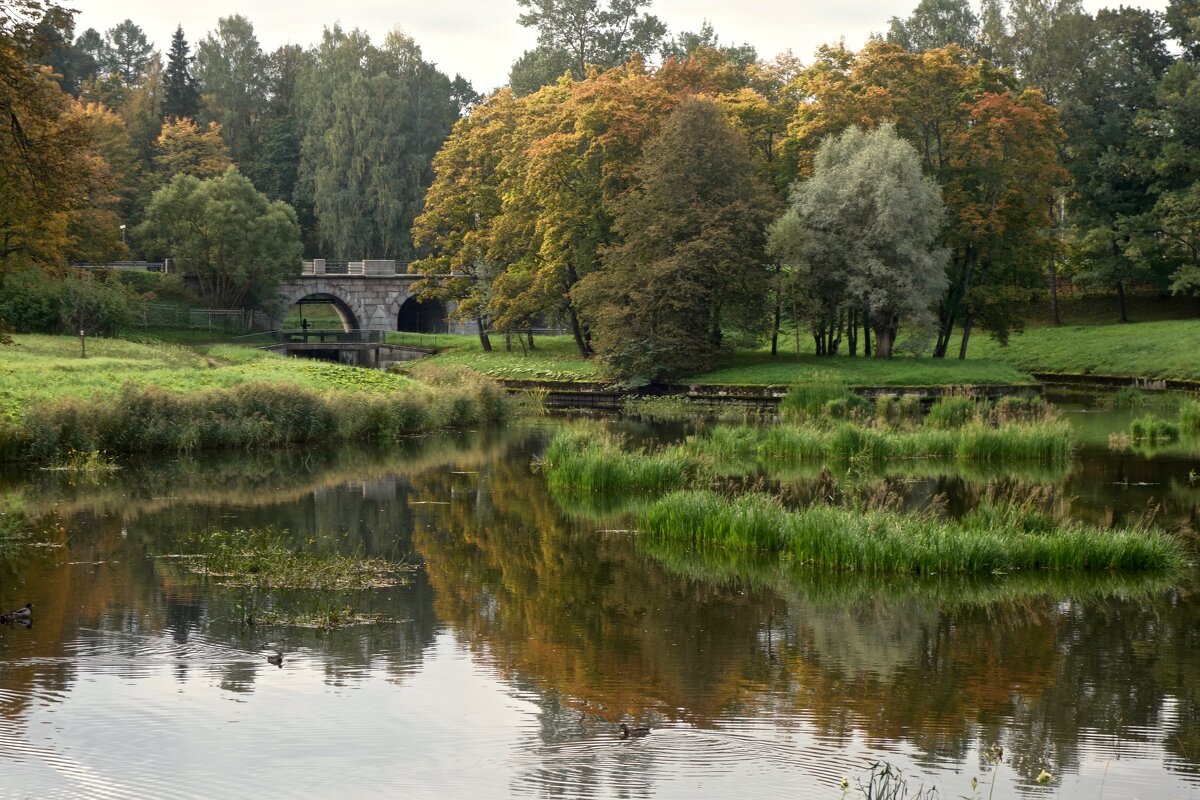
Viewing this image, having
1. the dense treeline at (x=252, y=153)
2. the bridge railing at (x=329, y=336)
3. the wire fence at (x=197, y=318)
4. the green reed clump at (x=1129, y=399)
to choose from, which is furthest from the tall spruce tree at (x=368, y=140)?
the green reed clump at (x=1129, y=399)

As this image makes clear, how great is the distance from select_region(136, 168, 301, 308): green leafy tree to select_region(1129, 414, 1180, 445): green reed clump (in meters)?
48.3

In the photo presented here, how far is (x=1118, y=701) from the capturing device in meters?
11.1

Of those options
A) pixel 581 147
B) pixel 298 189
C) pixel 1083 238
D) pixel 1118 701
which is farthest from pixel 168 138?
pixel 1118 701

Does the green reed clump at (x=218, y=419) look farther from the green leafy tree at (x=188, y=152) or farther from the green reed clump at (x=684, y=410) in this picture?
the green leafy tree at (x=188, y=152)

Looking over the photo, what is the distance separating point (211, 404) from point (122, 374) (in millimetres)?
4504

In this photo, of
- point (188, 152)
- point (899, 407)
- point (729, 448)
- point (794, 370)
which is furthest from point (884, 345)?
point (188, 152)

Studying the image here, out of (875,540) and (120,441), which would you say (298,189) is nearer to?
(120,441)

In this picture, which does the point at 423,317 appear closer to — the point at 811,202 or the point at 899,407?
the point at 811,202

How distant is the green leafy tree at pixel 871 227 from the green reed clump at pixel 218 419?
17.4 meters

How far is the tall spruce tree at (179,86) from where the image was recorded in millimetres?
84562

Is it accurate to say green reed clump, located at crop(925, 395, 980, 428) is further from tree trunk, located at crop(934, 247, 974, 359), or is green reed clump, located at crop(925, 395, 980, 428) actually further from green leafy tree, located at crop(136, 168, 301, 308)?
green leafy tree, located at crop(136, 168, 301, 308)

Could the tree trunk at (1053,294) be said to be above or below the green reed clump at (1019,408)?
above

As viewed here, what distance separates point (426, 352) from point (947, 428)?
140ft

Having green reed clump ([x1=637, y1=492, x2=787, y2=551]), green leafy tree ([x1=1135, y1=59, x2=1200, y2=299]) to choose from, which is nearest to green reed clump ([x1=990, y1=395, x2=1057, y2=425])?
green reed clump ([x1=637, y1=492, x2=787, y2=551])
